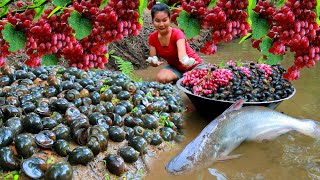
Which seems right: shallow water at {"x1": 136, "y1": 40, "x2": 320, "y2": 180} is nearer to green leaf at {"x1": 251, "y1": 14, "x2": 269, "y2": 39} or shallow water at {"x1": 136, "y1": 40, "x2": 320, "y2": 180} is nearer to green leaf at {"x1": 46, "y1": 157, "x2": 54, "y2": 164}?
green leaf at {"x1": 46, "y1": 157, "x2": 54, "y2": 164}

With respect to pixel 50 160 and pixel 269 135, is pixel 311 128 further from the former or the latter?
pixel 50 160

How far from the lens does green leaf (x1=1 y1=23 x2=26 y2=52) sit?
1215mm

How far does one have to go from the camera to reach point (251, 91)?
376 centimetres

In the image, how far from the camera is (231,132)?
2893mm

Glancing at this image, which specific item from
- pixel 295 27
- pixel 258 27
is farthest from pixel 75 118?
pixel 295 27

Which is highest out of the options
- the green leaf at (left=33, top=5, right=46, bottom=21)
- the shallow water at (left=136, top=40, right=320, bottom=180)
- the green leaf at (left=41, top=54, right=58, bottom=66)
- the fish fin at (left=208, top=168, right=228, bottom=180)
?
the green leaf at (left=33, top=5, right=46, bottom=21)

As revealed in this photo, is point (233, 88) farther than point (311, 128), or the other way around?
point (233, 88)

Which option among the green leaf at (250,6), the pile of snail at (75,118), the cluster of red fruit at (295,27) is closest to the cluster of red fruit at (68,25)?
the green leaf at (250,6)

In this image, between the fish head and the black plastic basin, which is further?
the black plastic basin

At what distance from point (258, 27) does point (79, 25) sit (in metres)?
0.65

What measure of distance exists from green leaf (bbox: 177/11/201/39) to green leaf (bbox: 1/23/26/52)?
57 cm

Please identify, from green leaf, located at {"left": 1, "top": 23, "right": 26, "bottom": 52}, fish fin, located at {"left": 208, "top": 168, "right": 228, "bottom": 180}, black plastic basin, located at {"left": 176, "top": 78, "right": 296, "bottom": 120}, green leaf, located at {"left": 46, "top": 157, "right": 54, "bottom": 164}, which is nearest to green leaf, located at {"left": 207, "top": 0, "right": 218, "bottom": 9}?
green leaf, located at {"left": 1, "top": 23, "right": 26, "bottom": 52}

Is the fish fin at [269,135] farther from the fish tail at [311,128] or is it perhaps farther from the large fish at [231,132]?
the fish tail at [311,128]

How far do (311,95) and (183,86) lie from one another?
217cm
